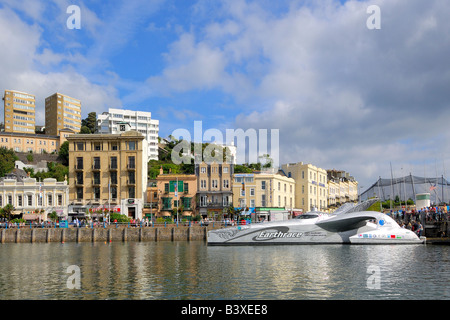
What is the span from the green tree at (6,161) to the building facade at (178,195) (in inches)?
1658

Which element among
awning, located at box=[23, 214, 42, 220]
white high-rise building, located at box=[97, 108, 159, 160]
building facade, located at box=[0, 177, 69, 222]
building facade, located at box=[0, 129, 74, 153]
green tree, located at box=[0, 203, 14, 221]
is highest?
white high-rise building, located at box=[97, 108, 159, 160]

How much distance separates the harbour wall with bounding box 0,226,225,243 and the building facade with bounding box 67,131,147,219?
16166 mm

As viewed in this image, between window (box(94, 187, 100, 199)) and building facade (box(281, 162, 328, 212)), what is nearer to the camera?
window (box(94, 187, 100, 199))

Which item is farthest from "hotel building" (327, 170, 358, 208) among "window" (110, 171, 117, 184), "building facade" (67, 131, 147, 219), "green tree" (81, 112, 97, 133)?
"green tree" (81, 112, 97, 133)

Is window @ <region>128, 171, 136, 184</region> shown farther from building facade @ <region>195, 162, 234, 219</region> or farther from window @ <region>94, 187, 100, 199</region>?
building facade @ <region>195, 162, 234, 219</region>

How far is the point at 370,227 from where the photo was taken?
155 ft

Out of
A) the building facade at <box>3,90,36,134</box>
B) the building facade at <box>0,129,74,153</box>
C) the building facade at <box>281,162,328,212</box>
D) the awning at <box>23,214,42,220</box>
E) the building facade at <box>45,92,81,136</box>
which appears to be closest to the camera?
the awning at <box>23,214,42,220</box>

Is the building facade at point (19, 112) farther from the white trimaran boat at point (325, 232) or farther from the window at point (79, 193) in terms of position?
the white trimaran boat at point (325, 232)

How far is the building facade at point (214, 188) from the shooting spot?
78.3m

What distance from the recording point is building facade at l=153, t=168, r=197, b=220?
7875cm

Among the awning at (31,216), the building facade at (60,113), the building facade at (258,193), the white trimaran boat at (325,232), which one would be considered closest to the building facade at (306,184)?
the building facade at (258,193)

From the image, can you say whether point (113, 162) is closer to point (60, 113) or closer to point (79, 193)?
point (79, 193)
